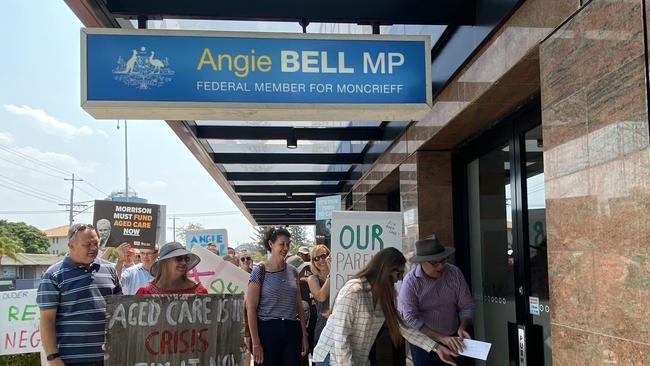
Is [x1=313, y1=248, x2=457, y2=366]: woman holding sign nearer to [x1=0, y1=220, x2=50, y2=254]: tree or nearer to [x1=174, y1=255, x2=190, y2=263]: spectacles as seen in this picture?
[x1=174, y1=255, x2=190, y2=263]: spectacles

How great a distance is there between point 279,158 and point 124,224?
10.8 feet

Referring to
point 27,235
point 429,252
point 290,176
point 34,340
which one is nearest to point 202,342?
point 429,252

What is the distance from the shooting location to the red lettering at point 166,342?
3586 mm

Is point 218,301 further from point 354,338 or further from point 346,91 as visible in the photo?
point 346,91

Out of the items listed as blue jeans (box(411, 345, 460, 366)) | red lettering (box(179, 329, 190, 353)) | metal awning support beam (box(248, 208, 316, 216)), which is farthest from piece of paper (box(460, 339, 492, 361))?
metal awning support beam (box(248, 208, 316, 216))

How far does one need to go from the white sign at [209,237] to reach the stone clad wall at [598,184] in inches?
285

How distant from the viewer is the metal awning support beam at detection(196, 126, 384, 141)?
8.66 m

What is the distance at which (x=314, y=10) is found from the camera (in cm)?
459

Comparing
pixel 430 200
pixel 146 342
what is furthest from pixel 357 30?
pixel 146 342

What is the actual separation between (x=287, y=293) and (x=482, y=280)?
6.26 feet

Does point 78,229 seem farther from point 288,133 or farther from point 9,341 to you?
point 288,133

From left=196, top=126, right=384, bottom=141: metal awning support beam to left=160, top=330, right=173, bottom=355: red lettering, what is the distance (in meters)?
5.28

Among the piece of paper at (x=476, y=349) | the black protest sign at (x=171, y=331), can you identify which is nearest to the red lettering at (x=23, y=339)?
the black protest sign at (x=171, y=331)

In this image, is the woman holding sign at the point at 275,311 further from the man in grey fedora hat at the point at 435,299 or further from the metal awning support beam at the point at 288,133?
the metal awning support beam at the point at 288,133
